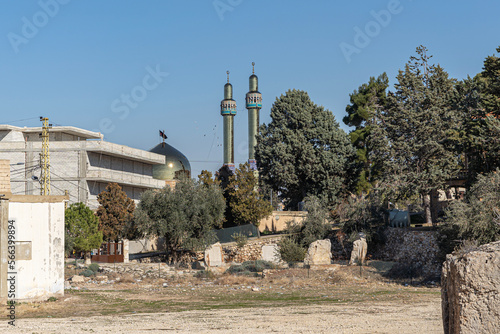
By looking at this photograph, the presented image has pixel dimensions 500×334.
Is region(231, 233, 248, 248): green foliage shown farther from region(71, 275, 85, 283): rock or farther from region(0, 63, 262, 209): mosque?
region(0, 63, 262, 209): mosque

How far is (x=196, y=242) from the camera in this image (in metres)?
45.4

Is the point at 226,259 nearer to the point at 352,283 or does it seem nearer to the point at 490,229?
the point at 352,283

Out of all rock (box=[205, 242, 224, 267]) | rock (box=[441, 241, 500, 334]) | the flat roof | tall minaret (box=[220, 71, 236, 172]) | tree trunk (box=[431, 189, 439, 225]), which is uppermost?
tall minaret (box=[220, 71, 236, 172])

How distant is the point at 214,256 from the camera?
4234cm

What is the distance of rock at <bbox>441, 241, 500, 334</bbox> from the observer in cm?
706

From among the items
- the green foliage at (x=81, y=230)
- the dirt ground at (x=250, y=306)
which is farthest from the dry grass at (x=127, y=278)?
the green foliage at (x=81, y=230)

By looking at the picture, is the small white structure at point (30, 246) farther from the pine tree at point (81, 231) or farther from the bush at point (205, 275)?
the pine tree at point (81, 231)

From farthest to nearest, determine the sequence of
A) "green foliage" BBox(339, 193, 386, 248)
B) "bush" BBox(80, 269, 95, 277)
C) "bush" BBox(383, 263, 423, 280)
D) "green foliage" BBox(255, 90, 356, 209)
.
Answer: "green foliage" BBox(255, 90, 356, 209), "green foliage" BBox(339, 193, 386, 248), "bush" BBox(80, 269, 95, 277), "bush" BBox(383, 263, 423, 280)

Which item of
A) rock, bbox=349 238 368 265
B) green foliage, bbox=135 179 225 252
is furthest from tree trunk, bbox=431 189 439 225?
green foliage, bbox=135 179 225 252

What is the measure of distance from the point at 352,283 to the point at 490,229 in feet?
25.3

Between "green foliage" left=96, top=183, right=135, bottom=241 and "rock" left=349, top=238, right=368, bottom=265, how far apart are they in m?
22.2

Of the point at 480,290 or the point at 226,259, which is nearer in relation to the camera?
the point at 480,290

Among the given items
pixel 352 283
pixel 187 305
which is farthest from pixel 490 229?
pixel 187 305

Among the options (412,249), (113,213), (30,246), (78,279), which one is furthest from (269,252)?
(30,246)
